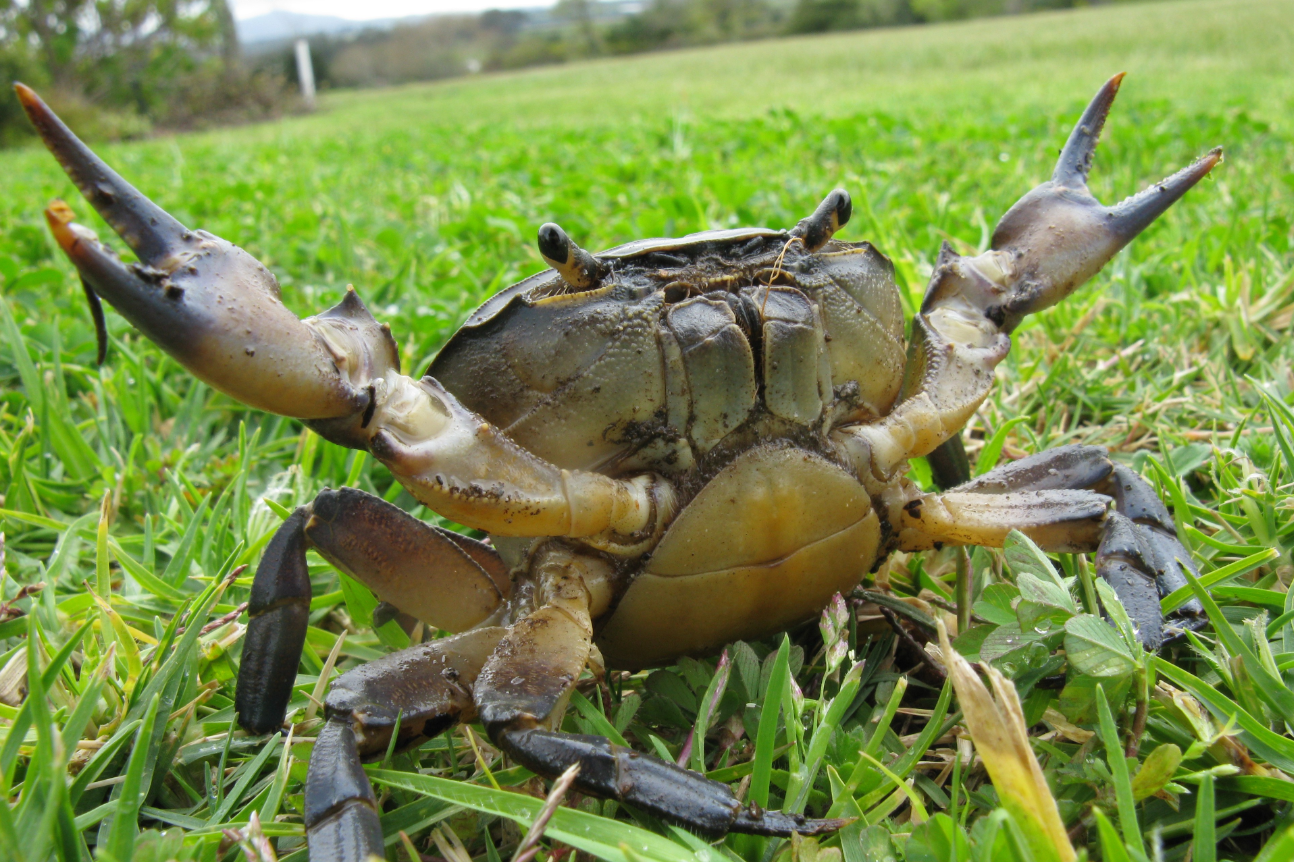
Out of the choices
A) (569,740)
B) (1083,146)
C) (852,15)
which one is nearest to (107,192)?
(569,740)

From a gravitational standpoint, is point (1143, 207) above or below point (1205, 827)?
above

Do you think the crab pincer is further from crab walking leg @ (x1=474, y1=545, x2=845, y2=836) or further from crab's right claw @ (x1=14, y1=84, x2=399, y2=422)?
crab's right claw @ (x1=14, y1=84, x2=399, y2=422)

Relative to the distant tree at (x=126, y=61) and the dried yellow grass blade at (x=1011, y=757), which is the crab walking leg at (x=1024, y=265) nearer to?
the dried yellow grass blade at (x=1011, y=757)

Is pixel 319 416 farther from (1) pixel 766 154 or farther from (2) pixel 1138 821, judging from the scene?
(1) pixel 766 154

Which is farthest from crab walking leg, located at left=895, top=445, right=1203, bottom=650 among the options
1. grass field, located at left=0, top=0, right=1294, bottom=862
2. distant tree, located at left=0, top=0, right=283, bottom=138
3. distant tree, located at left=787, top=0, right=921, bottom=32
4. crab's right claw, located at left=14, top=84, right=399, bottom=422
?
Result: distant tree, located at left=787, top=0, right=921, bottom=32

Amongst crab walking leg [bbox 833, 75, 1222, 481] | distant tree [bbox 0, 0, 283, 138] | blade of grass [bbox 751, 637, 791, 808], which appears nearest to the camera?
blade of grass [bbox 751, 637, 791, 808]

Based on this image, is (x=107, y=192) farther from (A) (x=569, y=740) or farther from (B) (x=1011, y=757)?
(B) (x=1011, y=757)
